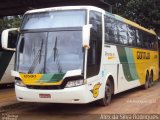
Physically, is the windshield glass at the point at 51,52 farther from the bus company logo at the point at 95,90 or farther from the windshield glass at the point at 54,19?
the bus company logo at the point at 95,90

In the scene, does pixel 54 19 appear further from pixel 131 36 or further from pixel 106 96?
pixel 131 36

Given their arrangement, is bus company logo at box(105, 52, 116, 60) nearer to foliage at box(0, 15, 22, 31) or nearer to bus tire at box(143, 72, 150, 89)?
bus tire at box(143, 72, 150, 89)

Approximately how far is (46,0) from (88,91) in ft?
37.7

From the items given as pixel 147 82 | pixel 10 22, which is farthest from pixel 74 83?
pixel 10 22

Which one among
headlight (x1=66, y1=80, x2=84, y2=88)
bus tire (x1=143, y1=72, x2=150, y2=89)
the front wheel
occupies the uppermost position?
headlight (x1=66, y1=80, x2=84, y2=88)

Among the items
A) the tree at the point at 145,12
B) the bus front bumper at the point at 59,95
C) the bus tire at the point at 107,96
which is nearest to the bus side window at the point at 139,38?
the bus tire at the point at 107,96

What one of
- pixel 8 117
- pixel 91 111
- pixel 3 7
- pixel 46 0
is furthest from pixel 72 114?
pixel 3 7

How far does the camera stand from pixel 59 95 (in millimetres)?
11016

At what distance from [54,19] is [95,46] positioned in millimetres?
1468

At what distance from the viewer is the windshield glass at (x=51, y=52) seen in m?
11.3

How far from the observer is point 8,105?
42.7ft

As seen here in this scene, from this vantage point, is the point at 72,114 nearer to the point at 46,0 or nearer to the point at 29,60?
the point at 29,60

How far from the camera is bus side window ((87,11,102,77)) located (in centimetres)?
1168

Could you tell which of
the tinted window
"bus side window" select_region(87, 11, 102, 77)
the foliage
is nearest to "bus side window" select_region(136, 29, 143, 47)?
the tinted window
